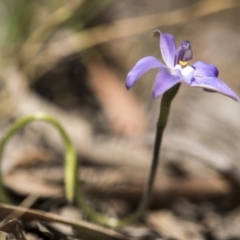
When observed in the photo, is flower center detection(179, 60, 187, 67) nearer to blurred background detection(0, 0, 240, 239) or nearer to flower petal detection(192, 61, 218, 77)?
flower petal detection(192, 61, 218, 77)

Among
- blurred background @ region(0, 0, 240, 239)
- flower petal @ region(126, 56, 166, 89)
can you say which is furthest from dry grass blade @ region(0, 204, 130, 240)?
flower petal @ region(126, 56, 166, 89)

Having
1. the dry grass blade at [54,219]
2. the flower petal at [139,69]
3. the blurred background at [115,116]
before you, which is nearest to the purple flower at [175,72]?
the flower petal at [139,69]

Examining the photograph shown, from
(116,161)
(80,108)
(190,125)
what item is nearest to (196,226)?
(116,161)

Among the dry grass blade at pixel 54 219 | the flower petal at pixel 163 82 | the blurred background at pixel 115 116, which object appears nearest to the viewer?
the flower petal at pixel 163 82

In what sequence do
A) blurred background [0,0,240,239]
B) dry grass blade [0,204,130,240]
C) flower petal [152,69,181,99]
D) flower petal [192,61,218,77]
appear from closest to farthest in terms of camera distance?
flower petal [152,69,181,99], flower petal [192,61,218,77], dry grass blade [0,204,130,240], blurred background [0,0,240,239]

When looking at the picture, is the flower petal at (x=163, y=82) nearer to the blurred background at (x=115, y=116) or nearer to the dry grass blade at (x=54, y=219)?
the dry grass blade at (x=54, y=219)
